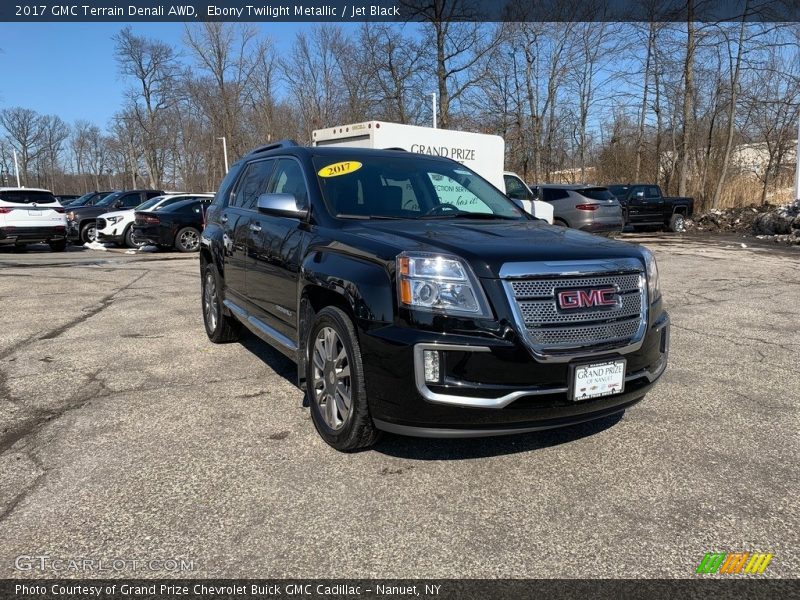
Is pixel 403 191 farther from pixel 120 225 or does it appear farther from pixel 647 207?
pixel 647 207

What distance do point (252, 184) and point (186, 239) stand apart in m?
12.4

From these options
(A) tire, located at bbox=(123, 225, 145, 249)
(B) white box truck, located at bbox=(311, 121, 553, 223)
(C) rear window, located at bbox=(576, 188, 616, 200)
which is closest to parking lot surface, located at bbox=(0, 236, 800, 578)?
(B) white box truck, located at bbox=(311, 121, 553, 223)

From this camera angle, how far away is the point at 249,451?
3.46m

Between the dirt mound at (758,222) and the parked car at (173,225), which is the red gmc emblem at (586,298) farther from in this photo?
the dirt mound at (758,222)

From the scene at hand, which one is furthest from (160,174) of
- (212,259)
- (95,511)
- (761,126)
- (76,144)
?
(95,511)

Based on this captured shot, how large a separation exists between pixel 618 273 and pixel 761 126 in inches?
1366

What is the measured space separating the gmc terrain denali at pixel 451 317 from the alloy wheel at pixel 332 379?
0.4 inches

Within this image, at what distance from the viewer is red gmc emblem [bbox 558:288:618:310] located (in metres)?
2.95

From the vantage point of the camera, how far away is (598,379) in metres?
2.98

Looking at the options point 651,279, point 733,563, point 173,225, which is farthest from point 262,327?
point 173,225

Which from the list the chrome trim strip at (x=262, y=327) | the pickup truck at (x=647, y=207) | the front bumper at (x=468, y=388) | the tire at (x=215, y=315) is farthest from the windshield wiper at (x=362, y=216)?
the pickup truck at (x=647, y=207)

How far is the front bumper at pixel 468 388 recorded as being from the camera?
280cm

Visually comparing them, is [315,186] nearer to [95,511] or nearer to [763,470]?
[95,511]

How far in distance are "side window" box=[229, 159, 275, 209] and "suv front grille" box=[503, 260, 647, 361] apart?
2.81m
